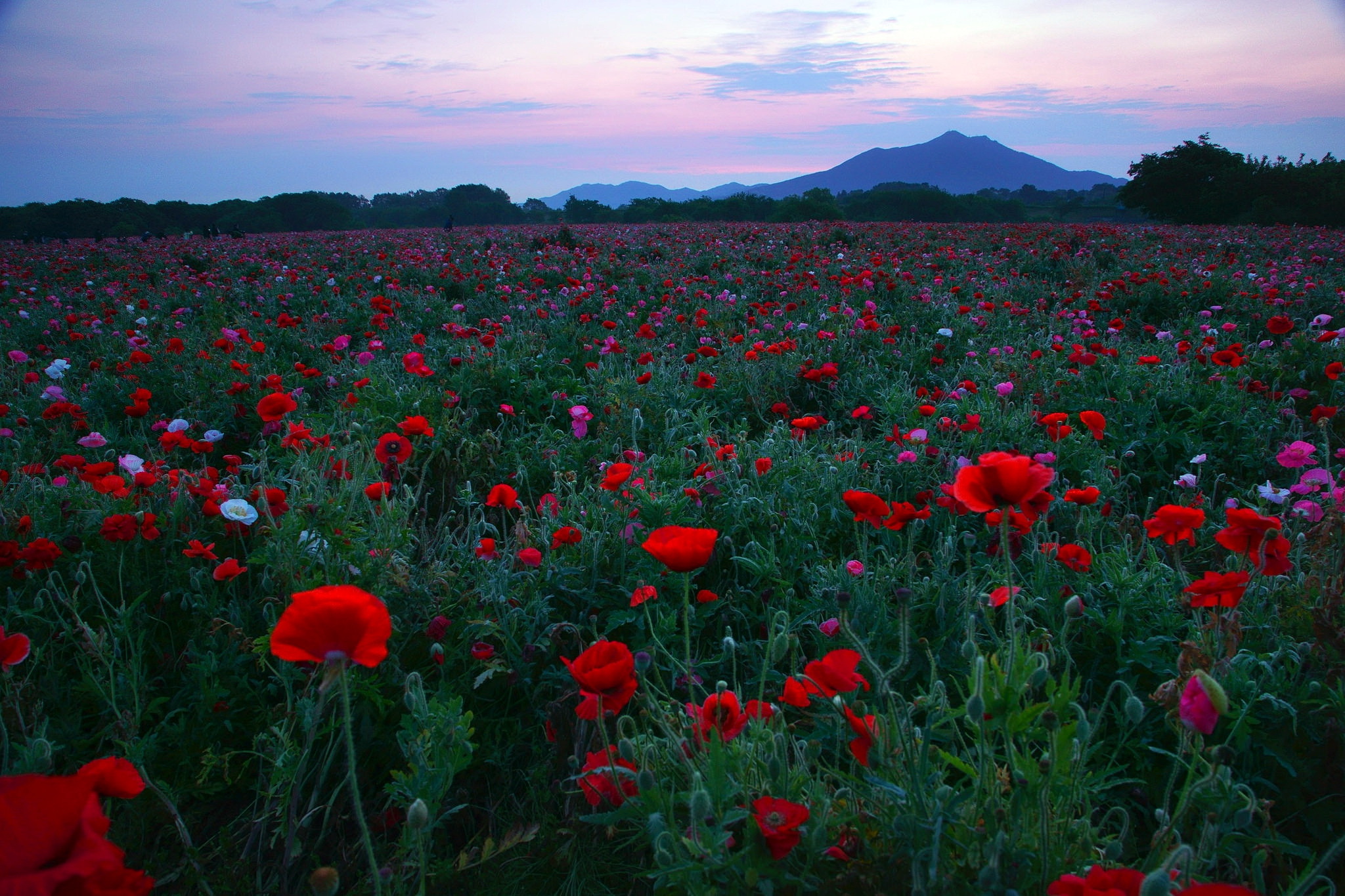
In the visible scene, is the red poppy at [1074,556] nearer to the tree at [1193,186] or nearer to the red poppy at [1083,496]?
the red poppy at [1083,496]

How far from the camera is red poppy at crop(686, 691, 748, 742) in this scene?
4.24ft

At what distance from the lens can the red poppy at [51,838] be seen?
0.66m

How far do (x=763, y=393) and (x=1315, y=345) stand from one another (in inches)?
132

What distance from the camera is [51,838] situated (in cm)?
70

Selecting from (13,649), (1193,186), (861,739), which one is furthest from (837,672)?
(1193,186)

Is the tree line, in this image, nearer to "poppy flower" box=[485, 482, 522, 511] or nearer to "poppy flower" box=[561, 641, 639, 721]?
"poppy flower" box=[485, 482, 522, 511]

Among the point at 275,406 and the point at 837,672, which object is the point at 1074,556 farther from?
the point at 275,406

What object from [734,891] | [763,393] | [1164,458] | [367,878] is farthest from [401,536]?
[1164,458]

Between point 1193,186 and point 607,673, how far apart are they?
27.9m

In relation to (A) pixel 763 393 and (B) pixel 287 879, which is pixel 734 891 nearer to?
(B) pixel 287 879

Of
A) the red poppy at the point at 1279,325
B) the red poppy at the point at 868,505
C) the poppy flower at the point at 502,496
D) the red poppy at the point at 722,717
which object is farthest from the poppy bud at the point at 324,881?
the red poppy at the point at 1279,325

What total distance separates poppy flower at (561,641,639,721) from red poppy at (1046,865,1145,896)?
0.62 metres

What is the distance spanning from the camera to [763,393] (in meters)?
4.41

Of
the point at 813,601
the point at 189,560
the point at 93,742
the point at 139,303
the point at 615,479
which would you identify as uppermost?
the point at 139,303
